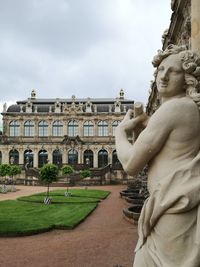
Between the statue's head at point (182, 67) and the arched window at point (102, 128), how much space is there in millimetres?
63006

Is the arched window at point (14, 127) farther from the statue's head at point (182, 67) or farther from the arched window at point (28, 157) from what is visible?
the statue's head at point (182, 67)

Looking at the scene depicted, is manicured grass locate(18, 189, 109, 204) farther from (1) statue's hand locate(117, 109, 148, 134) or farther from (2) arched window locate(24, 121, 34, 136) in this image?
(2) arched window locate(24, 121, 34, 136)

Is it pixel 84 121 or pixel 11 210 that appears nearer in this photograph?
pixel 11 210

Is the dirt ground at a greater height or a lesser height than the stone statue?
lesser

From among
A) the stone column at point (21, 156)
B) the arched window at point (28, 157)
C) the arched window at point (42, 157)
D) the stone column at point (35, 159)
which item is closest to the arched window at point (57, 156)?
the arched window at point (42, 157)

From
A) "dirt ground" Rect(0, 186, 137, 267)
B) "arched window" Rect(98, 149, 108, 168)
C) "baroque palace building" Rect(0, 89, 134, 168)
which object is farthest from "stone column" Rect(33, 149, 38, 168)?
"dirt ground" Rect(0, 186, 137, 267)

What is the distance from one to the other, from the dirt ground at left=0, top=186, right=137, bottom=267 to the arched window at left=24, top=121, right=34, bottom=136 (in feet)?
176

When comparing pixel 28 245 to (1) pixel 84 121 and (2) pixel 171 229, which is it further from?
(1) pixel 84 121

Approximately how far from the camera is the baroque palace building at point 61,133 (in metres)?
64.0

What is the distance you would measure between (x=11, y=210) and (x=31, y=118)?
163ft

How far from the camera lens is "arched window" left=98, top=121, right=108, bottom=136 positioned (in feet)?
216

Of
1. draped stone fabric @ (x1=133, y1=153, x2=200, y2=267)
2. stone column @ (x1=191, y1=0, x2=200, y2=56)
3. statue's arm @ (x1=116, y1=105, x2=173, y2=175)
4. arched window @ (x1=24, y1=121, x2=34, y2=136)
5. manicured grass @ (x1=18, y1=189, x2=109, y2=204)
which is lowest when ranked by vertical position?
manicured grass @ (x1=18, y1=189, x2=109, y2=204)

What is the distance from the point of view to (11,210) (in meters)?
18.0

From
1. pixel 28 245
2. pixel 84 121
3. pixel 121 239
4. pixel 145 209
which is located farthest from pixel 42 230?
pixel 84 121
